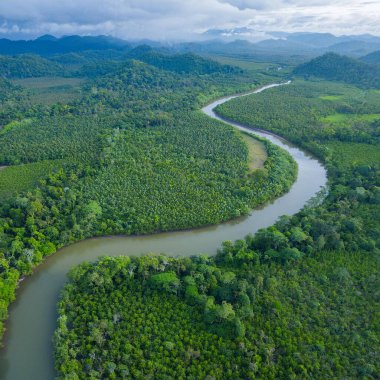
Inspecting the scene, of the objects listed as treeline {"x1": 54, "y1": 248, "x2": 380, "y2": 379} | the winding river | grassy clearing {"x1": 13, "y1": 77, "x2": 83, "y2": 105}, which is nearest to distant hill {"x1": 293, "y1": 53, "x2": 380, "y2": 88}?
the winding river

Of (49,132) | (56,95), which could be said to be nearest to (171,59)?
(56,95)

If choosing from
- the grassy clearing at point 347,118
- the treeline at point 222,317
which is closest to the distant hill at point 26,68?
the grassy clearing at point 347,118

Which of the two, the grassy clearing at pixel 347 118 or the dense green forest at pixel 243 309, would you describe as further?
the grassy clearing at pixel 347 118

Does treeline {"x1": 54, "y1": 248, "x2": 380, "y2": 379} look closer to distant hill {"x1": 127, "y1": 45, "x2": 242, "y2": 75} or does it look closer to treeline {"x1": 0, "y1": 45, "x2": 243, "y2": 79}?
treeline {"x1": 0, "y1": 45, "x2": 243, "y2": 79}

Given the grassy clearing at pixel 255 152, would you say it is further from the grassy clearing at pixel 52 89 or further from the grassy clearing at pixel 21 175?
the grassy clearing at pixel 52 89

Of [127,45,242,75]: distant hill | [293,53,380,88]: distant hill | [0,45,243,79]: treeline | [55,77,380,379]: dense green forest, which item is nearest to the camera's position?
[55,77,380,379]: dense green forest

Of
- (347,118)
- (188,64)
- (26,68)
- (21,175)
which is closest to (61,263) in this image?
(21,175)
